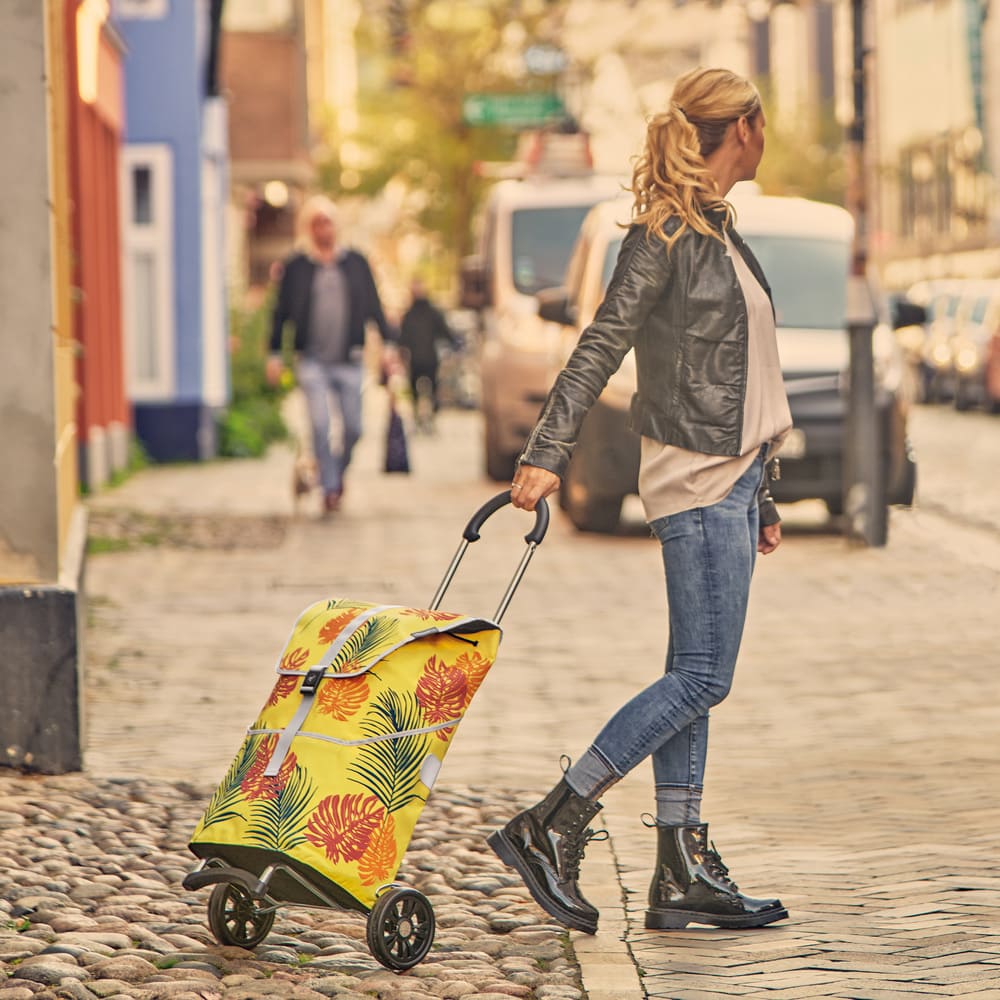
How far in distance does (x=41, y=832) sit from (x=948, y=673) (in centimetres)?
415

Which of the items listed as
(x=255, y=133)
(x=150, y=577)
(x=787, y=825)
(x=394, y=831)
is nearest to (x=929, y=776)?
(x=787, y=825)

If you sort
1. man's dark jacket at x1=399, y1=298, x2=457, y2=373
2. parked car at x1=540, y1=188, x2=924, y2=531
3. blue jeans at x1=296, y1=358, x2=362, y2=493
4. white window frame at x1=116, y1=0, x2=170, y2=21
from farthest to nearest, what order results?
man's dark jacket at x1=399, y1=298, x2=457, y2=373, white window frame at x1=116, y1=0, x2=170, y2=21, blue jeans at x1=296, y1=358, x2=362, y2=493, parked car at x1=540, y1=188, x2=924, y2=531

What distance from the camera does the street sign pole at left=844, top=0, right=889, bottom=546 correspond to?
45.2ft

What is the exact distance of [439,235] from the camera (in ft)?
162

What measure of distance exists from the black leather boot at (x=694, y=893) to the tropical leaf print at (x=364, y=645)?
943 millimetres

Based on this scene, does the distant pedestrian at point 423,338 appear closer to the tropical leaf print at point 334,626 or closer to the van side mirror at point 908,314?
the van side mirror at point 908,314

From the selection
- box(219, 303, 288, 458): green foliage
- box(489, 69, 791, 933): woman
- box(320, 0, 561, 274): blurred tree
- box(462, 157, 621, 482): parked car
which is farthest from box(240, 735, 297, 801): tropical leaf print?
box(320, 0, 561, 274): blurred tree

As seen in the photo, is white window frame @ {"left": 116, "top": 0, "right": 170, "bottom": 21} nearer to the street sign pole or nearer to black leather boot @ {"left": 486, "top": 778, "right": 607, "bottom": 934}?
the street sign pole

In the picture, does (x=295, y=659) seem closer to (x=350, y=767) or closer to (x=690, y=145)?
(x=350, y=767)

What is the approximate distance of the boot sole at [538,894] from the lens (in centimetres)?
539

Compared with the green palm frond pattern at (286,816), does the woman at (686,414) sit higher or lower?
higher

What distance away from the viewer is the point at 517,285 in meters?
20.0

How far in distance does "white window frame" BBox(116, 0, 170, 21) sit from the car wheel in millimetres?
5623

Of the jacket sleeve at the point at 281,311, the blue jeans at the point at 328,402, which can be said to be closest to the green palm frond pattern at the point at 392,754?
the blue jeans at the point at 328,402
